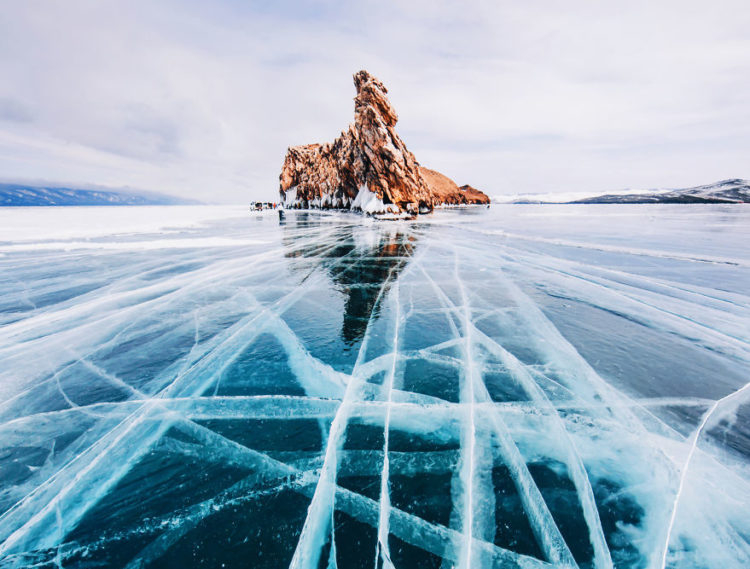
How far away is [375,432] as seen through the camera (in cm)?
325

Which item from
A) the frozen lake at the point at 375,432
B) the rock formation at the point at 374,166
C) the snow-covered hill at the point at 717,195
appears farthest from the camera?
the snow-covered hill at the point at 717,195

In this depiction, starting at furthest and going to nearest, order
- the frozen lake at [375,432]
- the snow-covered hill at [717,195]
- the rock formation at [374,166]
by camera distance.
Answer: the snow-covered hill at [717,195] → the rock formation at [374,166] → the frozen lake at [375,432]

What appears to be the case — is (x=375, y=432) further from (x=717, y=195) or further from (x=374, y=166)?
(x=717, y=195)

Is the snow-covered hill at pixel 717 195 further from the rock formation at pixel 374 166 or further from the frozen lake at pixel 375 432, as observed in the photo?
the frozen lake at pixel 375 432

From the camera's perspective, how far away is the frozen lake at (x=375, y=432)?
2219 millimetres

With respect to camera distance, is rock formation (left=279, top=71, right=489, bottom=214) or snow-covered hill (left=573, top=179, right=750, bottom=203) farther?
snow-covered hill (left=573, top=179, right=750, bottom=203)

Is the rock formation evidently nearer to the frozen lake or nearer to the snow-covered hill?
the frozen lake

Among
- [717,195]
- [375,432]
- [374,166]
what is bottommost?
[375,432]

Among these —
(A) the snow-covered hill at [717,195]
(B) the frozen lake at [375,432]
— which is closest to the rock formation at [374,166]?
(B) the frozen lake at [375,432]

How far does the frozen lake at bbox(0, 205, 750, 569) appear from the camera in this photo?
7.28 feet

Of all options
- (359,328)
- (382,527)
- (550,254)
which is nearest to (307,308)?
(359,328)

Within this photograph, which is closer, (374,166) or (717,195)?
(374,166)

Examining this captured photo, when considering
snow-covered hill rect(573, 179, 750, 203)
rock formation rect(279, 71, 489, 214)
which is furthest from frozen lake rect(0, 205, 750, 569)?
snow-covered hill rect(573, 179, 750, 203)

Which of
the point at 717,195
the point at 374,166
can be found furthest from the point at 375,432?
the point at 717,195
